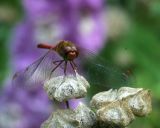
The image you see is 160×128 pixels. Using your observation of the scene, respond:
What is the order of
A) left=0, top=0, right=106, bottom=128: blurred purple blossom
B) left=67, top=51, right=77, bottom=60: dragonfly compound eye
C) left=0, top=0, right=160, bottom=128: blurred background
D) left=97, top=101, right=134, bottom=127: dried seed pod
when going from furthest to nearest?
left=0, top=0, right=106, bottom=128: blurred purple blossom < left=0, top=0, right=160, bottom=128: blurred background < left=67, top=51, right=77, bottom=60: dragonfly compound eye < left=97, top=101, right=134, bottom=127: dried seed pod

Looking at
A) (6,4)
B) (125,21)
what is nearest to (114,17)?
(125,21)

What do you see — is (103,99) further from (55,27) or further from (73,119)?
(55,27)

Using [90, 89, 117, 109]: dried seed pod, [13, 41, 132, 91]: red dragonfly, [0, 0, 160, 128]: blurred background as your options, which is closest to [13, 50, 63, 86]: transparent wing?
[13, 41, 132, 91]: red dragonfly

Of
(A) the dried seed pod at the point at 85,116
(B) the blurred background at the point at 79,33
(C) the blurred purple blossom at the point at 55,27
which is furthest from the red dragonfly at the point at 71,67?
(C) the blurred purple blossom at the point at 55,27

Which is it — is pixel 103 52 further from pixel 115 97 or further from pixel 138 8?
pixel 115 97

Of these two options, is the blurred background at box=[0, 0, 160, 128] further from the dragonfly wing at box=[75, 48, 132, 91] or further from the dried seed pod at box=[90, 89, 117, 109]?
the dried seed pod at box=[90, 89, 117, 109]

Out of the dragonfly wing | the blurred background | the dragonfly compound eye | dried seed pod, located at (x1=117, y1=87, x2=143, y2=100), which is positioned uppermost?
the dragonfly compound eye

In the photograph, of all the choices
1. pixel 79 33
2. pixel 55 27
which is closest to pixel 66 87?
pixel 79 33
